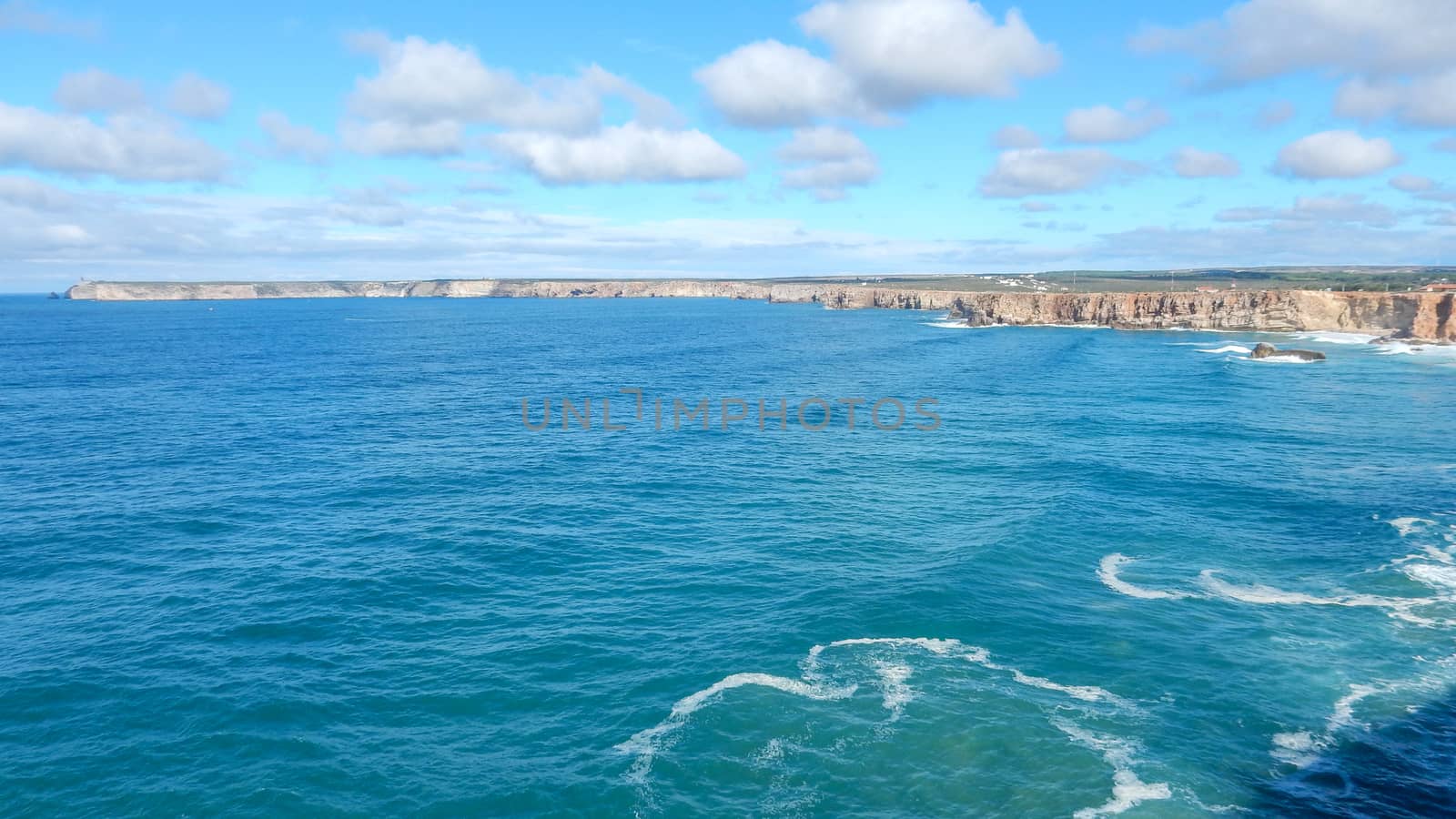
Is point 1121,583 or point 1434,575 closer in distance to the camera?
point 1121,583

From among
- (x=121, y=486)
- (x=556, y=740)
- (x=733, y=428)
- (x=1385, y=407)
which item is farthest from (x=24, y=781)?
(x=1385, y=407)

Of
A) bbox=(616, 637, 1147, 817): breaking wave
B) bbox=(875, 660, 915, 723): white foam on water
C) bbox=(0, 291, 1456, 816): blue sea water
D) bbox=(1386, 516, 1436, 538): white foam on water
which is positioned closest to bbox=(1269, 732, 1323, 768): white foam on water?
bbox=(0, 291, 1456, 816): blue sea water

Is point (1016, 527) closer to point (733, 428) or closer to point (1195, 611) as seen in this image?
point (1195, 611)

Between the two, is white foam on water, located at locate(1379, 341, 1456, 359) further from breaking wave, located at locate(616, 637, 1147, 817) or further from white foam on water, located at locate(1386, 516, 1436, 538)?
breaking wave, located at locate(616, 637, 1147, 817)

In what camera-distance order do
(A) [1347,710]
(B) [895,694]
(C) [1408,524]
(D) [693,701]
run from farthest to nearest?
1. (C) [1408,524]
2. (B) [895,694]
3. (D) [693,701]
4. (A) [1347,710]

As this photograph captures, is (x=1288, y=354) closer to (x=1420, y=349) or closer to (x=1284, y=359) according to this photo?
(x=1284, y=359)

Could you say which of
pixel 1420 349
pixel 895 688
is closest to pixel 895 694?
pixel 895 688
